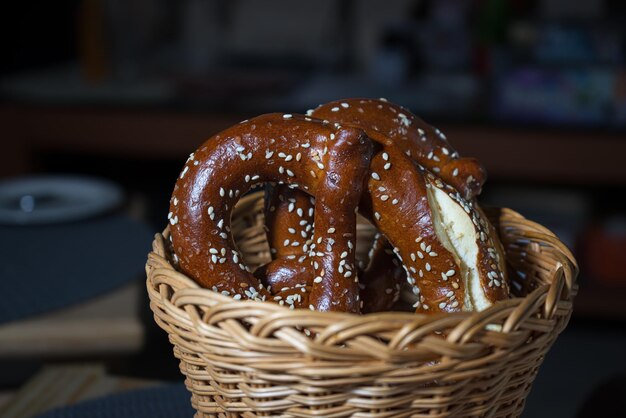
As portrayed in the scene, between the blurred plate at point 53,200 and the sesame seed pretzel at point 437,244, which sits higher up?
the sesame seed pretzel at point 437,244

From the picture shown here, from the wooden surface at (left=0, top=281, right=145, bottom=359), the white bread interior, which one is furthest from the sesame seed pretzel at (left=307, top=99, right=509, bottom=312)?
the wooden surface at (left=0, top=281, right=145, bottom=359)

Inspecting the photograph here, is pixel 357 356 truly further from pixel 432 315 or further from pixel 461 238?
pixel 461 238

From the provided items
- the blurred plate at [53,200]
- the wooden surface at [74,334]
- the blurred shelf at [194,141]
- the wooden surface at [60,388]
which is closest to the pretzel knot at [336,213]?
the wooden surface at [60,388]

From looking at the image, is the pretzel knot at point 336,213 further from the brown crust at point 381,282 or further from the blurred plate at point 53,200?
the blurred plate at point 53,200

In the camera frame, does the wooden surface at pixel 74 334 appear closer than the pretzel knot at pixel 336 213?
No

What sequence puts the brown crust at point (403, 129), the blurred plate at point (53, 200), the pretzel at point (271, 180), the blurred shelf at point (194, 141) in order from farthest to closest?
1. the blurred shelf at point (194, 141)
2. the blurred plate at point (53, 200)
3. the brown crust at point (403, 129)
4. the pretzel at point (271, 180)

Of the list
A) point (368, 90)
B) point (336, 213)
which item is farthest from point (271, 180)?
point (368, 90)

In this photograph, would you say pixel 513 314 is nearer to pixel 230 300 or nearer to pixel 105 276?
pixel 230 300

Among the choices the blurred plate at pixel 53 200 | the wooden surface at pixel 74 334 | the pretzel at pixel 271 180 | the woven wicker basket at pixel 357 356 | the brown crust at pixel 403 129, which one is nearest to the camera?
the woven wicker basket at pixel 357 356
